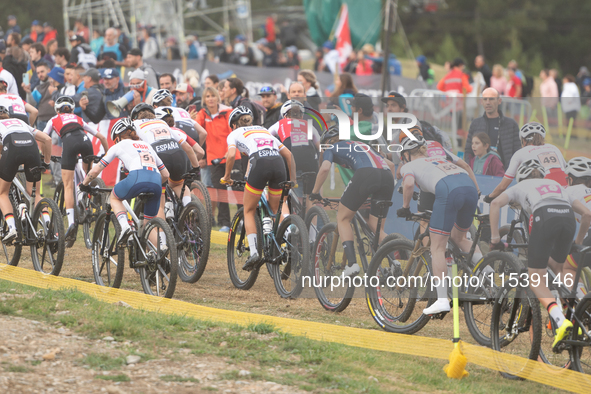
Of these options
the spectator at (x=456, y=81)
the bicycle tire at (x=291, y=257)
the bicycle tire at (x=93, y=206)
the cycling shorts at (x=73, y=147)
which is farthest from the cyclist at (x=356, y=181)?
the spectator at (x=456, y=81)

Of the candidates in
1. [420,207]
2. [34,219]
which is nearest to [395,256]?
[420,207]

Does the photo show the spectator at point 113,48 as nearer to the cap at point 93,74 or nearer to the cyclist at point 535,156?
the cap at point 93,74

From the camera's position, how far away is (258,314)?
795 cm

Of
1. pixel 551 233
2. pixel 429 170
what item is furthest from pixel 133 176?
pixel 551 233

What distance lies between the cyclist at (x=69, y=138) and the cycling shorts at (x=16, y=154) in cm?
88

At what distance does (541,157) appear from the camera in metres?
7.02

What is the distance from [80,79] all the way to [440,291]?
385 inches

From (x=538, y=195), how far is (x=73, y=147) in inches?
251

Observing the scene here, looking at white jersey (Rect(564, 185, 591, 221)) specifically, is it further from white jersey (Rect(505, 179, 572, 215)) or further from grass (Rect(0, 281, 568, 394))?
grass (Rect(0, 281, 568, 394))

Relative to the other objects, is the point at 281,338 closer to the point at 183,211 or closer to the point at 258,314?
the point at 258,314

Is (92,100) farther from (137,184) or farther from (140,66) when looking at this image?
(137,184)

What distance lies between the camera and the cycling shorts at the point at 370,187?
26.3ft

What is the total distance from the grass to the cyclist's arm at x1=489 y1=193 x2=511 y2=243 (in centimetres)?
119

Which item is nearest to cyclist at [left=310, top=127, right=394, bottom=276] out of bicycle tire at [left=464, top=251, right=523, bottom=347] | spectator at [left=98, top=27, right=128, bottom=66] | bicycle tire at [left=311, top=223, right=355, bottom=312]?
bicycle tire at [left=311, top=223, right=355, bottom=312]
